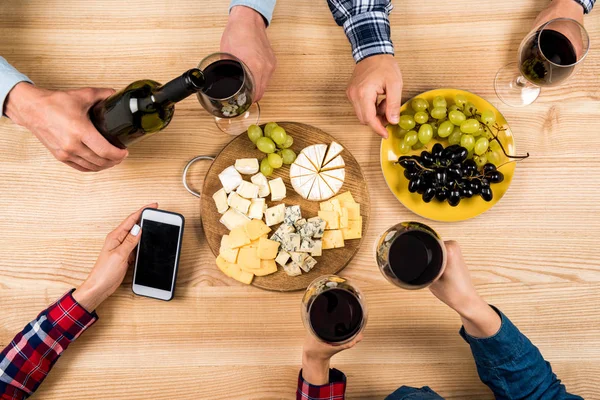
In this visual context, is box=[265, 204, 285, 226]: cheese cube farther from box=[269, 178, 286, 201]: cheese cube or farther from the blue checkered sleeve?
the blue checkered sleeve

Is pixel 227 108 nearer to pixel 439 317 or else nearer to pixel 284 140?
pixel 284 140

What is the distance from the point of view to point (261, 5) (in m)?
1.12

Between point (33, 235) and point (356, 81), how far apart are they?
101 cm

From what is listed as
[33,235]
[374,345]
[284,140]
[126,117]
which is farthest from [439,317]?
[33,235]

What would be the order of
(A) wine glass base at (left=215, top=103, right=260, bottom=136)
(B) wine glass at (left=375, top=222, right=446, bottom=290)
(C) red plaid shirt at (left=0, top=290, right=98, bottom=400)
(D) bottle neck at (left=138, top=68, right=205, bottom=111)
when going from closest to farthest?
(D) bottle neck at (left=138, top=68, right=205, bottom=111)
(B) wine glass at (left=375, top=222, right=446, bottom=290)
(C) red plaid shirt at (left=0, top=290, right=98, bottom=400)
(A) wine glass base at (left=215, top=103, right=260, bottom=136)

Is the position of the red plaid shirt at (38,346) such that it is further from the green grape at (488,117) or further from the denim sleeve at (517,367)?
the green grape at (488,117)

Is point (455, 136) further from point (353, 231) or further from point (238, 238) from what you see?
point (238, 238)

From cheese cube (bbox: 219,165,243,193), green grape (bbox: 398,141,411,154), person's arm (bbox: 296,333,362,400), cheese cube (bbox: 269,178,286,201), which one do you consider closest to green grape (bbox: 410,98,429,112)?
green grape (bbox: 398,141,411,154)

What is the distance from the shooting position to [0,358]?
1079mm

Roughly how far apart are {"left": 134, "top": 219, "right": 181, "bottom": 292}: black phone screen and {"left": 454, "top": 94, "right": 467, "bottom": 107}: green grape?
2.77ft

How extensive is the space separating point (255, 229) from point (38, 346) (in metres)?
0.64

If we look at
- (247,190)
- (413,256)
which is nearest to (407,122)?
(413,256)

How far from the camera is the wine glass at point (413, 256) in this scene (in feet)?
3.12

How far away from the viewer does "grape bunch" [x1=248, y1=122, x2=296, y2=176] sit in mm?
1113
